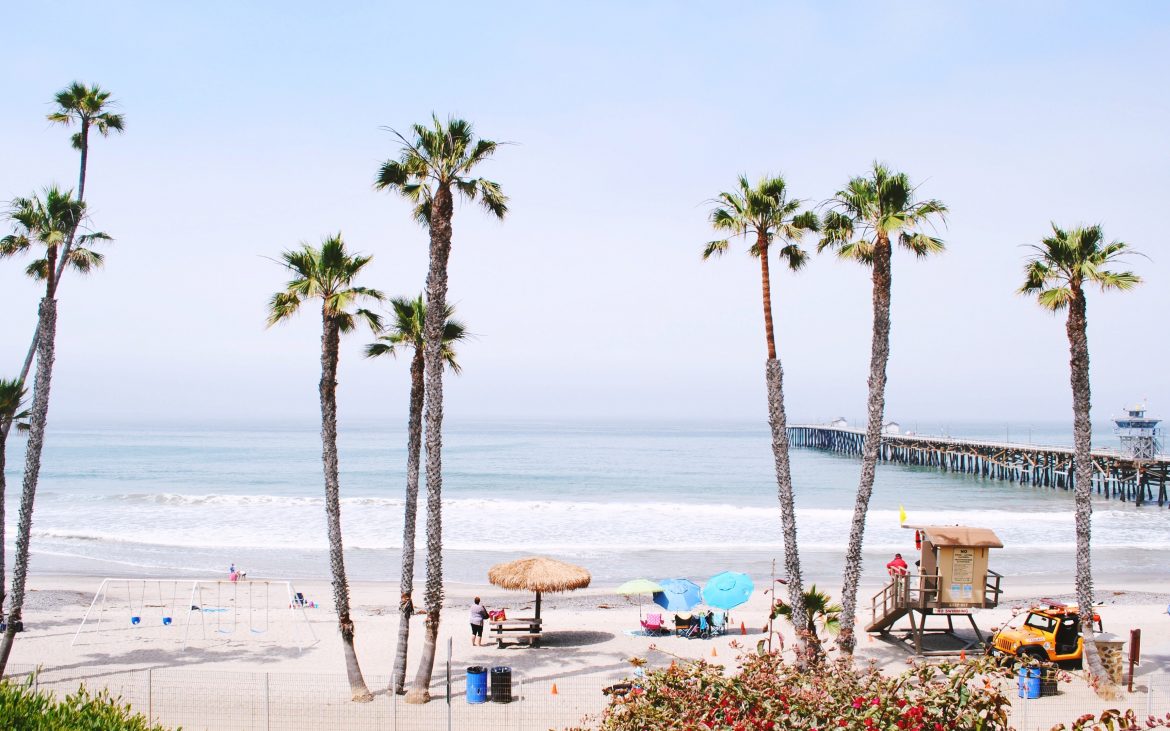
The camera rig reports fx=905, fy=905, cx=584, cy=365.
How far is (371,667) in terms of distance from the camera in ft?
60.3

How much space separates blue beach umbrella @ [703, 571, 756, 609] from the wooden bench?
4.02 meters

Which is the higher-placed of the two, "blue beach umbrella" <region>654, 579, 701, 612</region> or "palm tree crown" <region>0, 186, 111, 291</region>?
"palm tree crown" <region>0, 186, 111, 291</region>

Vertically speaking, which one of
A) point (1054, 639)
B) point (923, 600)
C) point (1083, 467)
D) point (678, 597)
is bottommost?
point (678, 597)

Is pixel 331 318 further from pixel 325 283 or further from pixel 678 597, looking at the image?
pixel 678 597

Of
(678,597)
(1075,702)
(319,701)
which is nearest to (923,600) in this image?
(1075,702)

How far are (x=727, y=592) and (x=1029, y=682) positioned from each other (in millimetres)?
6688

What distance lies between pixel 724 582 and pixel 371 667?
818 centimetres

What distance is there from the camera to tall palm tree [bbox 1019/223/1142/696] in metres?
16.2

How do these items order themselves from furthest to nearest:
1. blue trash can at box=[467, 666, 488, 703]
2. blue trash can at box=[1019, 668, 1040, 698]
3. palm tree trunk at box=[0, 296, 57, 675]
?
1. palm tree trunk at box=[0, 296, 57, 675]
2. blue trash can at box=[1019, 668, 1040, 698]
3. blue trash can at box=[467, 666, 488, 703]

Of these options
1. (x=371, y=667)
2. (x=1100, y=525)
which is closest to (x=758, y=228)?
(x=371, y=667)

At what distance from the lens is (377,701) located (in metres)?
15.4

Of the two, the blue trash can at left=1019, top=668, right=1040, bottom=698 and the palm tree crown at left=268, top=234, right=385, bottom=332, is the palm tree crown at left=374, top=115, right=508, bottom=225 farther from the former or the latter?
the blue trash can at left=1019, top=668, right=1040, bottom=698

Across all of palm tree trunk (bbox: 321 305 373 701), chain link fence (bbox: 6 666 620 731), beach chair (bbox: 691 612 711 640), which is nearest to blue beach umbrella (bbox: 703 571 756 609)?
beach chair (bbox: 691 612 711 640)

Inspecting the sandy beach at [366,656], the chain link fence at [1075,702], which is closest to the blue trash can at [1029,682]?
the chain link fence at [1075,702]
